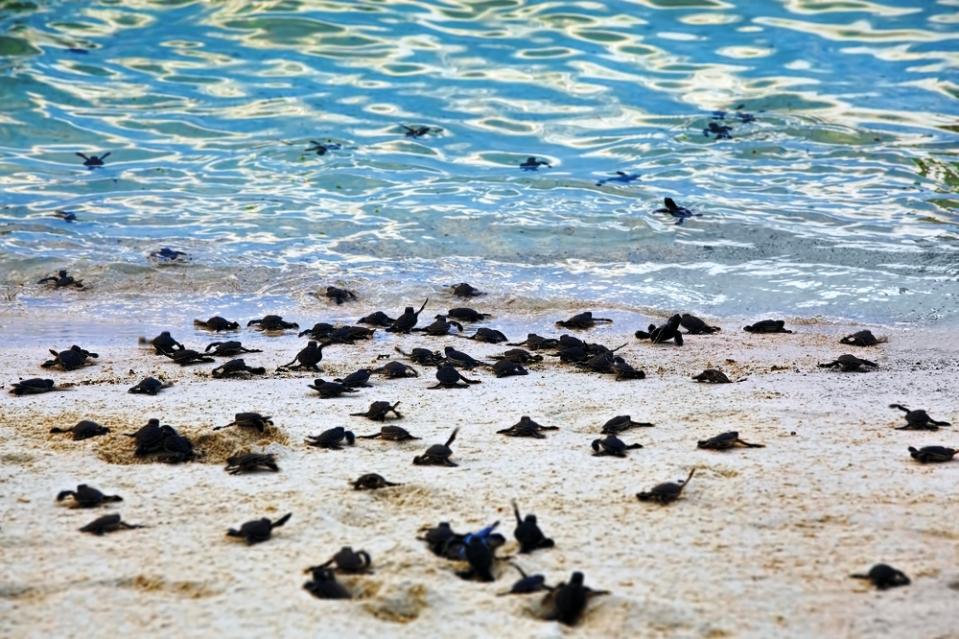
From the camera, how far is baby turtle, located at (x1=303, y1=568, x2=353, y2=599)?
3113 millimetres

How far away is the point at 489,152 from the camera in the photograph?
12.6 meters

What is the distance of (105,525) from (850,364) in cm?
399

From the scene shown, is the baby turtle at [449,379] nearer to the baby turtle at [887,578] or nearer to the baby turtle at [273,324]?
the baby turtle at [273,324]

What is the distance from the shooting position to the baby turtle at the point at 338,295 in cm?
837

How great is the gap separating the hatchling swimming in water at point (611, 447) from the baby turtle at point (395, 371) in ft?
5.64

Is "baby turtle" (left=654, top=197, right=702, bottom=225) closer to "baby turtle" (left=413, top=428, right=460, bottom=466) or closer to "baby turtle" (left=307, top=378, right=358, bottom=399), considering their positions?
"baby turtle" (left=307, top=378, right=358, bottom=399)

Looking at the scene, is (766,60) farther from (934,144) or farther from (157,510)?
(157,510)

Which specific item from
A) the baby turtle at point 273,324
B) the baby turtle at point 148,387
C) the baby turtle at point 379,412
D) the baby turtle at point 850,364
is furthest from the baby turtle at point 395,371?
the baby turtle at point 850,364

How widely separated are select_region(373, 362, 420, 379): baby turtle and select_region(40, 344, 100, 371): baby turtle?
165 cm

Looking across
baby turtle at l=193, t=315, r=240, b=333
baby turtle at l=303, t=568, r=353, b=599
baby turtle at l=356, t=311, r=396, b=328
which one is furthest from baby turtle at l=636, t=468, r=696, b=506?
baby turtle at l=193, t=315, r=240, b=333

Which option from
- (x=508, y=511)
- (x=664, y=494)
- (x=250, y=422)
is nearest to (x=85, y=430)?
(x=250, y=422)

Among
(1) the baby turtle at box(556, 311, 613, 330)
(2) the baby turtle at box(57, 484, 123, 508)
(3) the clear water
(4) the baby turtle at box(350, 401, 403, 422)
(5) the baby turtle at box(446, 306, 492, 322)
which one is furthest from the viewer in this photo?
(3) the clear water

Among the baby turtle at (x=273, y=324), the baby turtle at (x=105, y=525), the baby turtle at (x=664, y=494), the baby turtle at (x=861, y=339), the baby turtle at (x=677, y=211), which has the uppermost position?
the baby turtle at (x=105, y=525)

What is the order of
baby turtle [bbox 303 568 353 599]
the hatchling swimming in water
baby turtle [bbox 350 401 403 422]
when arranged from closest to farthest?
baby turtle [bbox 303 568 353 599] → the hatchling swimming in water → baby turtle [bbox 350 401 403 422]
